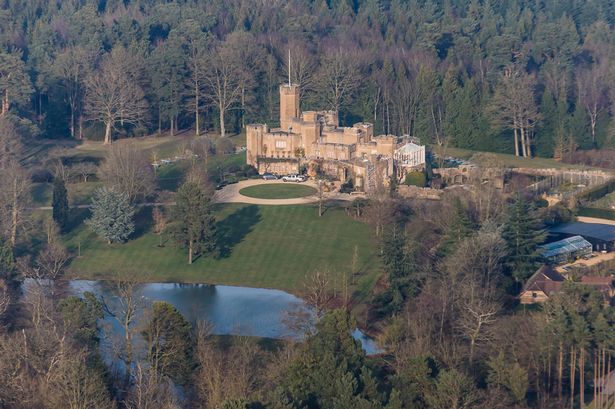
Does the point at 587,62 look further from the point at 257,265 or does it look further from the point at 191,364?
the point at 191,364

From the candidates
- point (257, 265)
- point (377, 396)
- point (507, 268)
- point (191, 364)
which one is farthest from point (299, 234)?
point (377, 396)

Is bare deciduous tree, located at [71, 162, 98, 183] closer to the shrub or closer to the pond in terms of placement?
the pond

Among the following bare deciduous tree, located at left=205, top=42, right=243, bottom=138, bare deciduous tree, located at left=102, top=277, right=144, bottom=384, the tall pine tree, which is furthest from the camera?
bare deciduous tree, located at left=205, top=42, right=243, bottom=138

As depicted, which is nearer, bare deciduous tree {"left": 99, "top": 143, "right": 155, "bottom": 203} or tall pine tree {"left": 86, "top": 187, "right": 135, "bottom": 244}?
tall pine tree {"left": 86, "top": 187, "right": 135, "bottom": 244}

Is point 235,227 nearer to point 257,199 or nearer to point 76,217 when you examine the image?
point 257,199

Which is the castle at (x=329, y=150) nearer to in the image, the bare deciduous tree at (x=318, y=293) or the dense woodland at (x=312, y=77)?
the dense woodland at (x=312, y=77)

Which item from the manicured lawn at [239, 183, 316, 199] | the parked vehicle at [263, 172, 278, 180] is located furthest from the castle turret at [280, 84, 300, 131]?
the manicured lawn at [239, 183, 316, 199]

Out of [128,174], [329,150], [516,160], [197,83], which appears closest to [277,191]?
[329,150]
